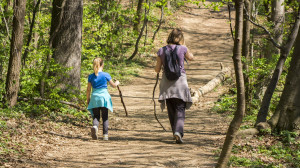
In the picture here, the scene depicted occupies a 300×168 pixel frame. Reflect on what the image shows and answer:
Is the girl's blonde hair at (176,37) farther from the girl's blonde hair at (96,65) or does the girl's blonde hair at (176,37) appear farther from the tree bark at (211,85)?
the tree bark at (211,85)

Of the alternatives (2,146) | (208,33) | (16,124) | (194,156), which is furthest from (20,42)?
(208,33)

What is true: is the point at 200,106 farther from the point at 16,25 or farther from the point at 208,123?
the point at 16,25

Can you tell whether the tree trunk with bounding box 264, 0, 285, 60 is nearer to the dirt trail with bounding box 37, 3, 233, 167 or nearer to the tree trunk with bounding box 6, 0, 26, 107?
the dirt trail with bounding box 37, 3, 233, 167

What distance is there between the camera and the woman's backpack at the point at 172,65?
21.7 ft

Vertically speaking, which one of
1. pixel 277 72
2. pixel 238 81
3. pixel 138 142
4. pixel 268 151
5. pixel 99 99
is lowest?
pixel 138 142

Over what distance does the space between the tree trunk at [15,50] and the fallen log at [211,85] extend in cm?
736

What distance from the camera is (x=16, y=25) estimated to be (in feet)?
24.8

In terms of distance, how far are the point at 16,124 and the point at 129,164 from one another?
2.99m

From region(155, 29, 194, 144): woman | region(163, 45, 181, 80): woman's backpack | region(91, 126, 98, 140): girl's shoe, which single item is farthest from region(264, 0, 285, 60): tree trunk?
region(91, 126, 98, 140): girl's shoe

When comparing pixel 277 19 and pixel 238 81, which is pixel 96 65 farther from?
pixel 277 19

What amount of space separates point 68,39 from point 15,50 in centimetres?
235

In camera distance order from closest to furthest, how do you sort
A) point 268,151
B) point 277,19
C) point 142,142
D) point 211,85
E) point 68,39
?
1. point 268,151
2. point 142,142
3. point 68,39
4. point 277,19
5. point 211,85

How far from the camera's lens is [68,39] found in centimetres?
980

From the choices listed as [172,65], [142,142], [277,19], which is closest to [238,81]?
[172,65]
